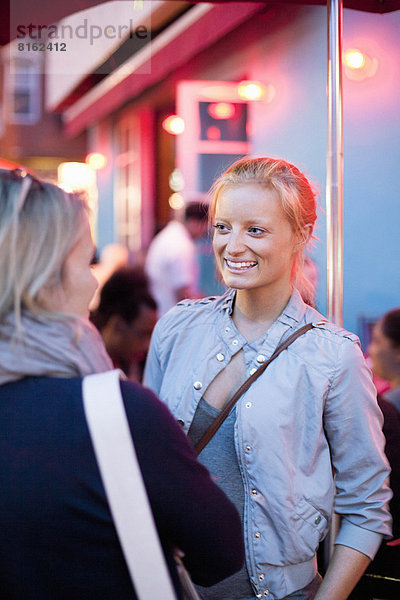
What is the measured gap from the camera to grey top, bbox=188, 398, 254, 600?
1.82 metres

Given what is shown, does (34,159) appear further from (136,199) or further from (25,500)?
(25,500)

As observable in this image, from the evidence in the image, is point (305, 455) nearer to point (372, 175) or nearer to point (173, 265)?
point (372, 175)

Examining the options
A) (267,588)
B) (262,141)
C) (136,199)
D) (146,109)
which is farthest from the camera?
(136,199)

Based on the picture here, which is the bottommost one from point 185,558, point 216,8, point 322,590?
point 322,590

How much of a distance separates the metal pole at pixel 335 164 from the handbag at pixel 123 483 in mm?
1277

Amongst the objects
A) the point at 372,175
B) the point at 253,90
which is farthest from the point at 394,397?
the point at 253,90

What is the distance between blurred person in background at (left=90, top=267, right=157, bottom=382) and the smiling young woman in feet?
6.80

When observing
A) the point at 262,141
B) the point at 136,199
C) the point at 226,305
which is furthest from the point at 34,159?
the point at 226,305

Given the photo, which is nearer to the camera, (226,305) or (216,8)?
(226,305)

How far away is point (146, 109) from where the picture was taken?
411 inches

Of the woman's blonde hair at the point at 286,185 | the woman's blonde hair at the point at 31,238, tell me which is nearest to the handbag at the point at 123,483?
the woman's blonde hair at the point at 31,238

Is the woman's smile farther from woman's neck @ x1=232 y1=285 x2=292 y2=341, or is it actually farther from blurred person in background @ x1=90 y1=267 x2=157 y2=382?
blurred person in background @ x1=90 y1=267 x2=157 y2=382

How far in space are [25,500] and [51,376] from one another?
0.71 feet

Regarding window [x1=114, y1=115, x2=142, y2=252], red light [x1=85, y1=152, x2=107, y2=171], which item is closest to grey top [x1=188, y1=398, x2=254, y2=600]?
window [x1=114, y1=115, x2=142, y2=252]
